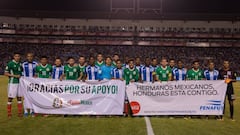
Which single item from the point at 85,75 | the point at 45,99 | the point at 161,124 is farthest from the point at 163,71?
the point at 45,99

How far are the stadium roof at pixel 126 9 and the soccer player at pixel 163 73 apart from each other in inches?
1109

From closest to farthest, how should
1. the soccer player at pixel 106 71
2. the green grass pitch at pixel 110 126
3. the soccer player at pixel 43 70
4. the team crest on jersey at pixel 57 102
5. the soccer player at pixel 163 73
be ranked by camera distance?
1. the green grass pitch at pixel 110 126
2. the team crest on jersey at pixel 57 102
3. the soccer player at pixel 43 70
4. the soccer player at pixel 163 73
5. the soccer player at pixel 106 71

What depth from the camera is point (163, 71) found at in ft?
29.7

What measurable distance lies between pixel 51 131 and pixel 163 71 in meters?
4.43

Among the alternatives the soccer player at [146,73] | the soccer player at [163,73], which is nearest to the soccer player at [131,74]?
the soccer player at [163,73]

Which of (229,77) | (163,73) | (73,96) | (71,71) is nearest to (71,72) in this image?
(71,71)

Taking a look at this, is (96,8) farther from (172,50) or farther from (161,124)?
(161,124)

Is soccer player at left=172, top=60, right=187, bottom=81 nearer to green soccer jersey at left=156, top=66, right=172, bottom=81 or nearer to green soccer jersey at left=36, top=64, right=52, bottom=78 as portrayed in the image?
green soccer jersey at left=156, top=66, right=172, bottom=81

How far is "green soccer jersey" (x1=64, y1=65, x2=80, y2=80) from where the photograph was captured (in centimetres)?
895

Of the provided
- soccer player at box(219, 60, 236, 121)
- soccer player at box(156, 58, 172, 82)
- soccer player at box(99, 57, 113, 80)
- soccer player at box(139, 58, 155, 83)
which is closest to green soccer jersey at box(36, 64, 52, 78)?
soccer player at box(99, 57, 113, 80)

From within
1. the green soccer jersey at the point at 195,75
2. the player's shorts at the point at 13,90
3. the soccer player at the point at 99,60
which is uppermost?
the soccer player at the point at 99,60

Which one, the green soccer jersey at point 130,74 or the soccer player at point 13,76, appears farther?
the green soccer jersey at point 130,74

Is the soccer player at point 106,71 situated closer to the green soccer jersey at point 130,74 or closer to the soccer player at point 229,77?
the green soccer jersey at point 130,74

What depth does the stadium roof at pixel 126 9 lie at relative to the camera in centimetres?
3688
